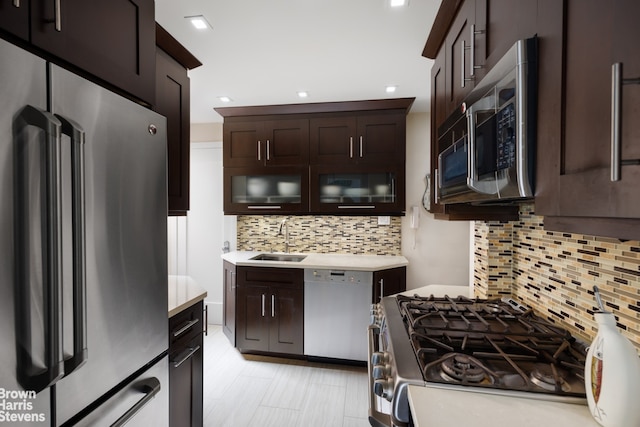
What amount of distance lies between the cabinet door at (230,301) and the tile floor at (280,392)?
0.68 feet

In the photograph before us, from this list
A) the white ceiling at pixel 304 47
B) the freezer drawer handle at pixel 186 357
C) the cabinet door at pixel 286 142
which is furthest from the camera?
the cabinet door at pixel 286 142

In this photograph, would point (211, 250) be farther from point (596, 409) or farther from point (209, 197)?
point (596, 409)

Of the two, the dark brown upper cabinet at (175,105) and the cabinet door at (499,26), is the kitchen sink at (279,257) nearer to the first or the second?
the dark brown upper cabinet at (175,105)

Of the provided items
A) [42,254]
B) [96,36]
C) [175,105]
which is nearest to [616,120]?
[42,254]

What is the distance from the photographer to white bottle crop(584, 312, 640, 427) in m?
0.65

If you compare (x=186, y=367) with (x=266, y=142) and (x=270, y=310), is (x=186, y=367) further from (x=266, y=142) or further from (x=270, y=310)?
(x=266, y=142)

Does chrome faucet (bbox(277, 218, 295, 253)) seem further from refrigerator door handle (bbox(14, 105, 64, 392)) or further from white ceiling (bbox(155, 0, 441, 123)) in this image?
refrigerator door handle (bbox(14, 105, 64, 392))

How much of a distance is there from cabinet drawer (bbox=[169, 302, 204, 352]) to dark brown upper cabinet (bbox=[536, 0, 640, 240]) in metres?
1.55

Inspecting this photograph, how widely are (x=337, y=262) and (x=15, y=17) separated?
2459 millimetres

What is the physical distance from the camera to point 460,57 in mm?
1341

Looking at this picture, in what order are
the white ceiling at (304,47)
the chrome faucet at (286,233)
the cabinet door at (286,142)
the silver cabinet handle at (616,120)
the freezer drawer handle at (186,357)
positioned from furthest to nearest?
the chrome faucet at (286,233) → the cabinet door at (286,142) → the white ceiling at (304,47) → the freezer drawer handle at (186,357) → the silver cabinet handle at (616,120)

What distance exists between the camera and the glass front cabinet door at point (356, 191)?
9.53 feet

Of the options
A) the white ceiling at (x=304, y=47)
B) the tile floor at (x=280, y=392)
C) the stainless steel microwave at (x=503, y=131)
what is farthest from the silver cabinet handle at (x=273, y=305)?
the stainless steel microwave at (x=503, y=131)

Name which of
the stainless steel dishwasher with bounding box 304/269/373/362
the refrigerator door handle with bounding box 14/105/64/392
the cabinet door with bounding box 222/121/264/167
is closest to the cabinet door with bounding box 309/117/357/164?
the cabinet door with bounding box 222/121/264/167
